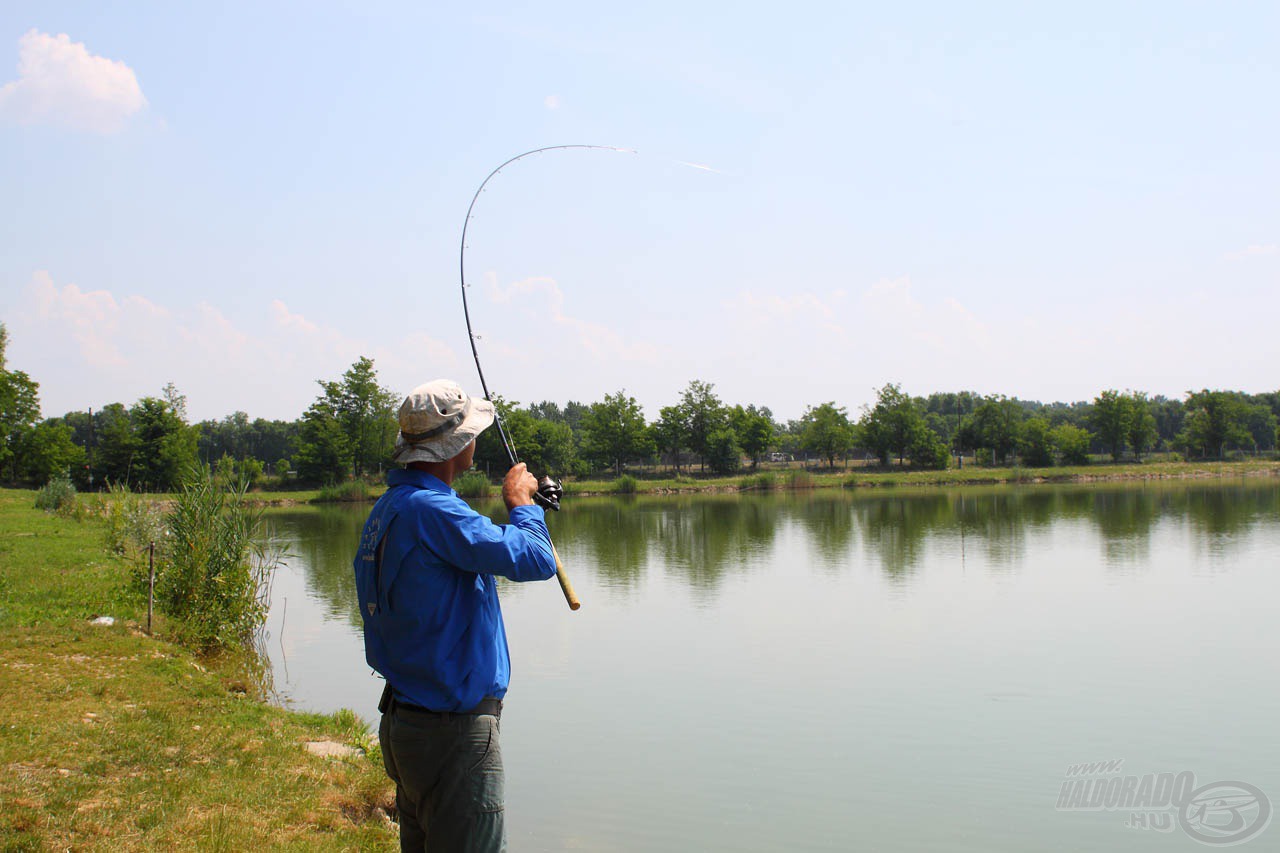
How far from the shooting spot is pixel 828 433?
78.5m

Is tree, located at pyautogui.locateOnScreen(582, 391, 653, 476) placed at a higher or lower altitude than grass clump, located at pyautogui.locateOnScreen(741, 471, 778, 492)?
higher

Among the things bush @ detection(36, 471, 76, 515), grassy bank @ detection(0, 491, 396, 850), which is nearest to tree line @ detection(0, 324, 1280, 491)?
bush @ detection(36, 471, 76, 515)

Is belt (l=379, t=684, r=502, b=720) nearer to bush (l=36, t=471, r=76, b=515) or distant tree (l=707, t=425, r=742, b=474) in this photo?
bush (l=36, t=471, r=76, b=515)

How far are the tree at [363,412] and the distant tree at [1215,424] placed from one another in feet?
229

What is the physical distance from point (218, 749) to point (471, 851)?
4852 mm

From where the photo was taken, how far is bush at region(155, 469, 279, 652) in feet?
39.1

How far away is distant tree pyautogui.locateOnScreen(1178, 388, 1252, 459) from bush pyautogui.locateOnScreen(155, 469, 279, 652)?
8782 cm

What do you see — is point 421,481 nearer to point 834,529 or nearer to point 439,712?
point 439,712

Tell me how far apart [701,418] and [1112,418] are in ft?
121

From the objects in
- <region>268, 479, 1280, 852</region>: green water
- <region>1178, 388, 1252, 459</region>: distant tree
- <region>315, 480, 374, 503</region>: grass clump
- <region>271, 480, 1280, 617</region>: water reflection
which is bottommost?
<region>268, 479, 1280, 852</region>: green water

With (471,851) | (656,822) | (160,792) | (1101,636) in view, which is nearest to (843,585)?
(1101,636)

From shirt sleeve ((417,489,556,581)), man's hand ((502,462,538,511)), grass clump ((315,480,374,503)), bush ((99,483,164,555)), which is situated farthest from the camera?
grass clump ((315,480,374,503))

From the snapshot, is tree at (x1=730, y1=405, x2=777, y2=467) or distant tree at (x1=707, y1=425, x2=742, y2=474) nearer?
distant tree at (x1=707, y1=425, x2=742, y2=474)

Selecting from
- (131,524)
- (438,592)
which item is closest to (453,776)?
(438,592)
